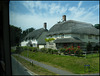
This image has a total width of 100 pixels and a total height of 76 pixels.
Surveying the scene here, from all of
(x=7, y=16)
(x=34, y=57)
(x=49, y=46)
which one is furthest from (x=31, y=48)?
(x=7, y=16)

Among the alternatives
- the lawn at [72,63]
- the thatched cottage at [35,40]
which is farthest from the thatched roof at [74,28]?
the lawn at [72,63]

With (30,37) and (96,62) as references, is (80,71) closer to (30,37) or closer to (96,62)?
(96,62)

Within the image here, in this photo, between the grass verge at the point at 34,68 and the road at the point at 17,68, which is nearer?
the grass verge at the point at 34,68

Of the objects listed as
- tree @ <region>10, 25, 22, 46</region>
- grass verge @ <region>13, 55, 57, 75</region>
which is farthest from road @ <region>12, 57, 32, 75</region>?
tree @ <region>10, 25, 22, 46</region>

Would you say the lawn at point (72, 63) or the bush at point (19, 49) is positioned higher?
the bush at point (19, 49)

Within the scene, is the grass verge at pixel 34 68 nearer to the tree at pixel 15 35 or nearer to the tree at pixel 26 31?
Answer: the tree at pixel 15 35

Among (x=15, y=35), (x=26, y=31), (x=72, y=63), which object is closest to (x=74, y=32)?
(x=72, y=63)

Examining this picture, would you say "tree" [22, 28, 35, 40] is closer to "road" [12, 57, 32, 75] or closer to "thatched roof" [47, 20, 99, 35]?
"thatched roof" [47, 20, 99, 35]
